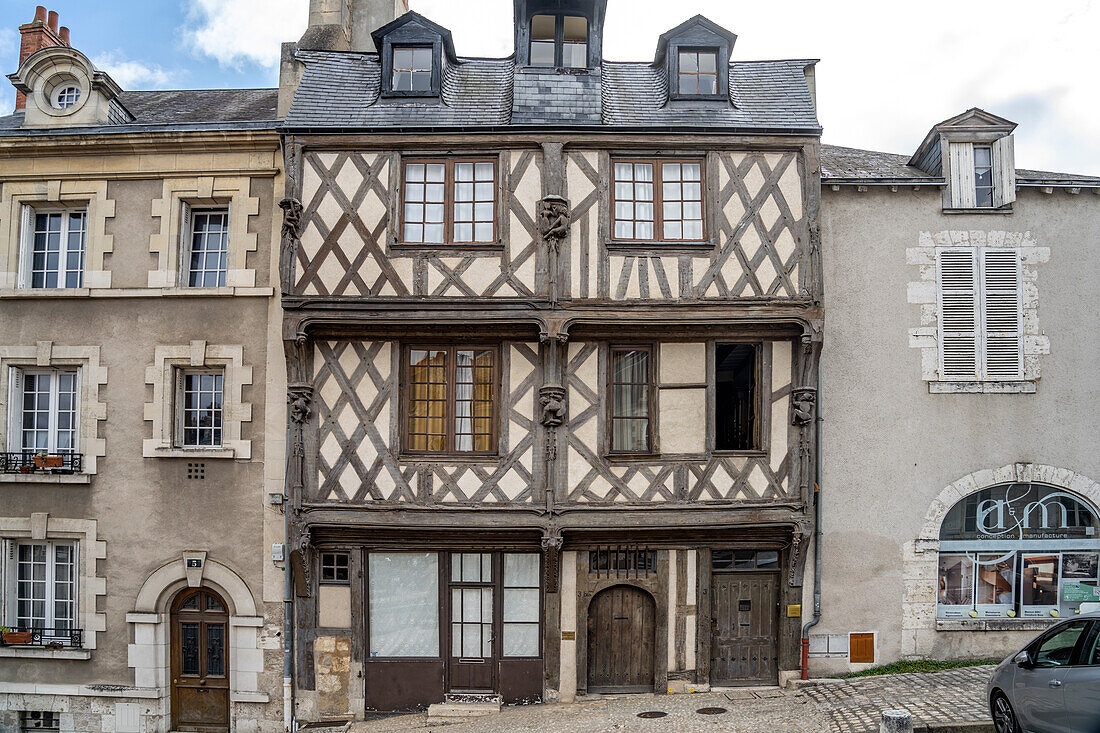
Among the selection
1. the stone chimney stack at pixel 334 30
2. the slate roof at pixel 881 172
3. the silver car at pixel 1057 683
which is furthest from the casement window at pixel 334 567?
the slate roof at pixel 881 172

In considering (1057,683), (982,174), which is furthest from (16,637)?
(982,174)

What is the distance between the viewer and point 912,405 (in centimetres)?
1045

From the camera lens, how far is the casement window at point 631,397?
32.6 feet

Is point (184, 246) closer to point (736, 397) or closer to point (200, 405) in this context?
point (200, 405)

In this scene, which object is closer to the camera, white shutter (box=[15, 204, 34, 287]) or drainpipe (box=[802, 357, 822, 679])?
drainpipe (box=[802, 357, 822, 679])

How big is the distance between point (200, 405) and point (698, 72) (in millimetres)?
8292

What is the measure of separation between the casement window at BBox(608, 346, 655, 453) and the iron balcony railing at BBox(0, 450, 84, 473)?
7.30 meters

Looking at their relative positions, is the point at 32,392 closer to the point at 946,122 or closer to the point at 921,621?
the point at 921,621

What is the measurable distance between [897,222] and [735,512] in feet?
15.5

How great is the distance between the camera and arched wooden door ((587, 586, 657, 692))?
10.1m

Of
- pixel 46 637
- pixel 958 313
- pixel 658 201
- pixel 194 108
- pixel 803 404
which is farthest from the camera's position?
pixel 194 108

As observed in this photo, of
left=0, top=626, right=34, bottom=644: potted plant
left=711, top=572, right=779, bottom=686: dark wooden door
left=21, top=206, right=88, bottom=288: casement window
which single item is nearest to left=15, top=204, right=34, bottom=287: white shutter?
left=21, top=206, right=88, bottom=288: casement window

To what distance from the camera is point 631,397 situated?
997 centimetres

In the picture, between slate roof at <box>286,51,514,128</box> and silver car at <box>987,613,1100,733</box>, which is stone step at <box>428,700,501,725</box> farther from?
slate roof at <box>286,51,514,128</box>
